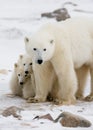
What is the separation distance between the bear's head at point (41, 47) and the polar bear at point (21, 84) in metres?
0.80

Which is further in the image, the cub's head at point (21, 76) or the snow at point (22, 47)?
the cub's head at point (21, 76)

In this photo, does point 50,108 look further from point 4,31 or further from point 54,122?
point 4,31

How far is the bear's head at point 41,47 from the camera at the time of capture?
6.72 metres

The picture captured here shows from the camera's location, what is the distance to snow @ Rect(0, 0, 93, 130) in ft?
18.5

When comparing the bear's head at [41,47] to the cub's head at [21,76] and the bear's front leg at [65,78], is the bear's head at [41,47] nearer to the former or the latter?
the bear's front leg at [65,78]

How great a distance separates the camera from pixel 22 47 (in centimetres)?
1431

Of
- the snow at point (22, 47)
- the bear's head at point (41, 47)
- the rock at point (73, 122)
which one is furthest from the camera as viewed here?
the bear's head at point (41, 47)

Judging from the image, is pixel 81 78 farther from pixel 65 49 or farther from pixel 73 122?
pixel 73 122

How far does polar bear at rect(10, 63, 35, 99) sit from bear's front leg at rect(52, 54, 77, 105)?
534mm

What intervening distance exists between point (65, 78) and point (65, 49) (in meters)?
0.43

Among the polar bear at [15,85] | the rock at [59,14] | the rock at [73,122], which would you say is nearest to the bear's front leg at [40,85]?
the polar bear at [15,85]

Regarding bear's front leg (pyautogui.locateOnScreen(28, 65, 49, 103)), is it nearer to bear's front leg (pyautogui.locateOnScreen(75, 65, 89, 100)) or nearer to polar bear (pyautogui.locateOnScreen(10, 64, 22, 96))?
polar bear (pyautogui.locateOnScreen(10, 64, 22, 96))

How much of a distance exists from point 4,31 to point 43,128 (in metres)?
11.0

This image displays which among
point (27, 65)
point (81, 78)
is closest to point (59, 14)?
point (81, 78)
